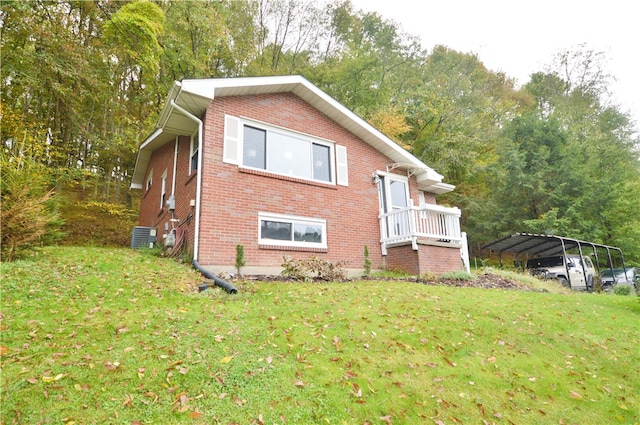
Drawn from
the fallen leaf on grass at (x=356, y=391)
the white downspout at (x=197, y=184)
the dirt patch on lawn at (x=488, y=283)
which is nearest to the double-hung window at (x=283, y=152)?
the white downspout at (x=197, y=184)

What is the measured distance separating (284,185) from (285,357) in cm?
615

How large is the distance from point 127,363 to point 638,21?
16.6 meters

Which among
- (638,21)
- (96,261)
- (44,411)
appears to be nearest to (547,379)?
(44,411)

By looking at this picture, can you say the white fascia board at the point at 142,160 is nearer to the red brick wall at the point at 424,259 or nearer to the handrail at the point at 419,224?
the handrail at the point at 419,224

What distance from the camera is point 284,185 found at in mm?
9648

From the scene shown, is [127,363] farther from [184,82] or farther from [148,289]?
[184,82]

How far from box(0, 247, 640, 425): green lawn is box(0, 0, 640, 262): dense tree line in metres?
12.7

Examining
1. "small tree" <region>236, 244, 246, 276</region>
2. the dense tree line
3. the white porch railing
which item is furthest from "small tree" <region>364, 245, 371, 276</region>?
the dense tree line

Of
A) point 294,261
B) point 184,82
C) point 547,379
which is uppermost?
point 184,82

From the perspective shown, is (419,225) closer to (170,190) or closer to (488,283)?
(488,283)

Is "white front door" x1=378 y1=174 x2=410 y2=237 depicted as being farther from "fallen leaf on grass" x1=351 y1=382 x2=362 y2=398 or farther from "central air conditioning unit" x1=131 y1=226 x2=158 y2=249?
"central air conditioning unit" x1=131 y1=226 x2=158 y2=249

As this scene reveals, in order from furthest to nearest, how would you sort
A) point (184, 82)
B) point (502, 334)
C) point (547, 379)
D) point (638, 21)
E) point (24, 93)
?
point (24, 93), point (638, 21), point (184, 82), point (502, 334), point (547, 379)

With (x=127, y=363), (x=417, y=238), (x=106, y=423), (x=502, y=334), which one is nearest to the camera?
(x=106, y=423)

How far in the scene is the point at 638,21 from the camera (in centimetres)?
1152
